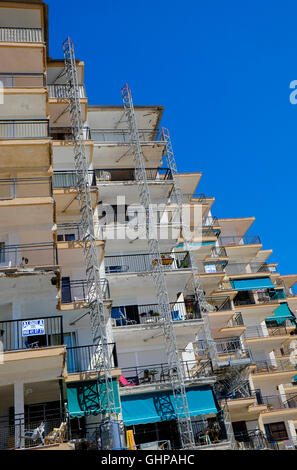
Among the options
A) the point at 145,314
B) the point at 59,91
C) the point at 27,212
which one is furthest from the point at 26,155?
the point at 145,314

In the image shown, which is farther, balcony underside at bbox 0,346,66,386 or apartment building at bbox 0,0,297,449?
apartment building at bbox 0,0,297,449

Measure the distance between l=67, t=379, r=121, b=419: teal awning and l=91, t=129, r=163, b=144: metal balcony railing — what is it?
58.2 ft

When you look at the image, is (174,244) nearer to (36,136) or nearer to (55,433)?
(36,136)

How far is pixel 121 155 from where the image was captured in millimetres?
32219

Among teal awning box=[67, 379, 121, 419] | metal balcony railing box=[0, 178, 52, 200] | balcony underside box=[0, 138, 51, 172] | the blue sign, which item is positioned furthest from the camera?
metal balcony railing box=[0, 178, 52, 200]

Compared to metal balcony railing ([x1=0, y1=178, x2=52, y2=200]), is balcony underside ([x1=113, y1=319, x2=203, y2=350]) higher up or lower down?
lower down

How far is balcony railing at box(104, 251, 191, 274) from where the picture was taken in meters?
27.9

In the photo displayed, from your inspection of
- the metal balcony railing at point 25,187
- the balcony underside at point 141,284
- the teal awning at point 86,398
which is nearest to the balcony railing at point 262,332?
the balcony underside at point 141,284

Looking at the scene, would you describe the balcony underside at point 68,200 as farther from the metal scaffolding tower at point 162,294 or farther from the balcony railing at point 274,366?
the balcony railing at point 274,366

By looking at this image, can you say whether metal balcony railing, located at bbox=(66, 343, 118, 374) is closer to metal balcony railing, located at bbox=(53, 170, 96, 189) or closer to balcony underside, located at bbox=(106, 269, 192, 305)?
balcony underside, located at bbox=(106, 269, 192, 305)

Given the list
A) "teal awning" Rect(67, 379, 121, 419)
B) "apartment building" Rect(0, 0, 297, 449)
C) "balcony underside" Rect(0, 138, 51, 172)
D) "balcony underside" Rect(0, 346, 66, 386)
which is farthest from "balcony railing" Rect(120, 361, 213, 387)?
"balcony underside" Rect(0, 138, 51, 172)

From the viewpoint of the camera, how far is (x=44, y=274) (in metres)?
19.6
